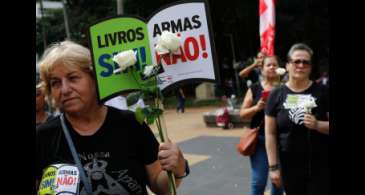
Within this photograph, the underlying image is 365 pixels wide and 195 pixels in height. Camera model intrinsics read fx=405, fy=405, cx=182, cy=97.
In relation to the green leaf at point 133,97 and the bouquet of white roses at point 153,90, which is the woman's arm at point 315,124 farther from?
the green leaf at point 133,97

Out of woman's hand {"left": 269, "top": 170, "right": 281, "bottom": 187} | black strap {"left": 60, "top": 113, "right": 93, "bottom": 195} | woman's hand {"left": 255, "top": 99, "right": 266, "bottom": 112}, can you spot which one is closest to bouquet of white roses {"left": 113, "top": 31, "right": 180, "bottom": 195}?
black strap {"left": 60, "top": 113, "right": 93, "bottom": 195}

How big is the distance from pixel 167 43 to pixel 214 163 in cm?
561

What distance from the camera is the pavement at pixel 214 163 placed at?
226 inches

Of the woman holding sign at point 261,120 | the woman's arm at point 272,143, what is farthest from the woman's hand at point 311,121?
the woman holding sign at point 261,120

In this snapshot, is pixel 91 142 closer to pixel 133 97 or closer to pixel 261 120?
pixel 133 97

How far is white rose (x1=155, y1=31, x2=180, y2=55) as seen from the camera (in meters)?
1.93

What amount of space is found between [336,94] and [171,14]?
0.91m

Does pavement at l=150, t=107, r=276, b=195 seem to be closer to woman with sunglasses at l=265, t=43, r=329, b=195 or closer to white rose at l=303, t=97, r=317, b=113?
woman with sunglasses at l=265, t=43, r=329, b=195

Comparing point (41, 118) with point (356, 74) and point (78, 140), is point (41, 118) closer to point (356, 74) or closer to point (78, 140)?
point (78, 140)

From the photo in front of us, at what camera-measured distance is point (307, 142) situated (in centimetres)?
311

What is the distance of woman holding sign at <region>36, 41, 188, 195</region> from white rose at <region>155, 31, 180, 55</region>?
1.28 ft

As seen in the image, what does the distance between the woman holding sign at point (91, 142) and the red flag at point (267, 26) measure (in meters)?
2.75

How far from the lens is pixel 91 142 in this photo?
6.43 feet

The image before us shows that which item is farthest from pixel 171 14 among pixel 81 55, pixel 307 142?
pixel 307 142
